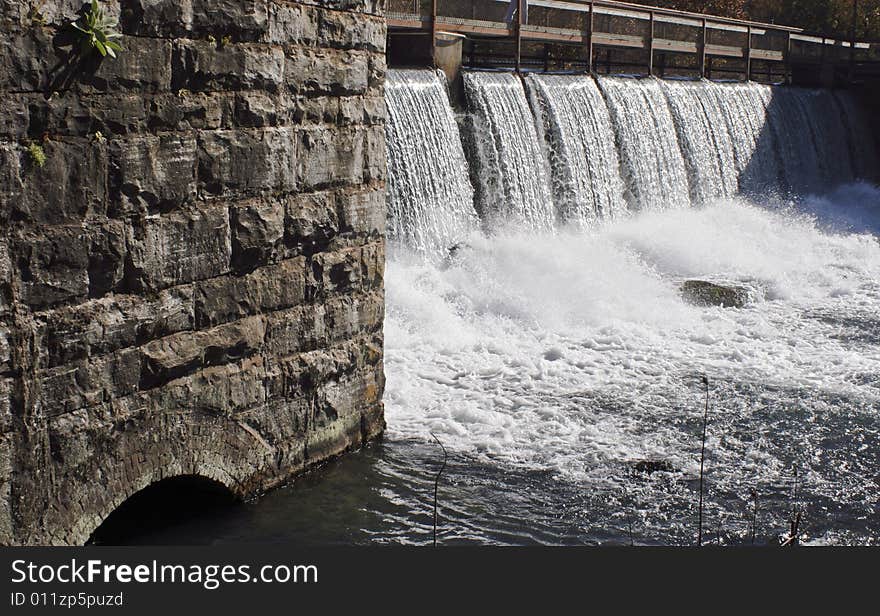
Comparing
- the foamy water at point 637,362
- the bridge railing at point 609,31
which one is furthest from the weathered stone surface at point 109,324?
the bridge railing at point 609,31

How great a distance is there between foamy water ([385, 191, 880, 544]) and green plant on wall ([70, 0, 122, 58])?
4.07 meters

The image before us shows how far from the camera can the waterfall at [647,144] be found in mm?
19094

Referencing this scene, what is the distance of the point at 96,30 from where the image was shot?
5.29m

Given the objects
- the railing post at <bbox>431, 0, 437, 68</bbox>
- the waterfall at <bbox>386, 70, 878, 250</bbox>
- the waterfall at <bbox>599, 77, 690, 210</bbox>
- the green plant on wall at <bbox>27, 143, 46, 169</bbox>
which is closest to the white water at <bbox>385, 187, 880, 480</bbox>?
the waterfall at <bbox>386, 70, 878, 250</bbox>

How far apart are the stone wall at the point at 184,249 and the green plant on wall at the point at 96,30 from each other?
66 millimetres

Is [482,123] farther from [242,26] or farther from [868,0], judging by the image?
[868,0]

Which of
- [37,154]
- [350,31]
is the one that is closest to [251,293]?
[37,154]

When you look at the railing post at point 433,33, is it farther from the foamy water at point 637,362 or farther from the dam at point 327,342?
the foamy water at point 637,362

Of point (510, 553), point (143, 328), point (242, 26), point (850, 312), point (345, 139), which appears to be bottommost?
point (850, 312)

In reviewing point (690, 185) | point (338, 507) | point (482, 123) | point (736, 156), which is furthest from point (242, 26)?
point (736, 156)

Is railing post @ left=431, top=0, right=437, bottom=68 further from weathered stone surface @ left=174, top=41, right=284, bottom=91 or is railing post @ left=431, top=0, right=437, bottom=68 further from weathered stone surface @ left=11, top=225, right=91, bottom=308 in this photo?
weathered stone surface @ left=11, top=225, right=91, bottom=308

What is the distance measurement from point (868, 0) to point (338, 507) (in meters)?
40.0

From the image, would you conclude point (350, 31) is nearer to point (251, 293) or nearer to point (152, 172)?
point (251, 293)

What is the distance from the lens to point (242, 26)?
6.40 metres
